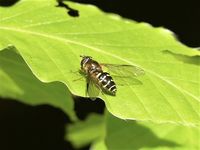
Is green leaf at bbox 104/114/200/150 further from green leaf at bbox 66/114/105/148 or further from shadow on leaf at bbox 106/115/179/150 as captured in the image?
green leaf at bbox 66/114/105/148

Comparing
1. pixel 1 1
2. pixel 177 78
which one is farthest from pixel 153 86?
pixel 1 1

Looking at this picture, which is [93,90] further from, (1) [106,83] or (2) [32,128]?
(2) [32,128]

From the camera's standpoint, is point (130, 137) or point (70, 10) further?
point (130, 137)

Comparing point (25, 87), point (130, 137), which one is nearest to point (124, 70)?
point (130, 137)

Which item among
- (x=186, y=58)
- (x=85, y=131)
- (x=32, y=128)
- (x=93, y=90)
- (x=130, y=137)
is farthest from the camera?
(x=32, y=128)

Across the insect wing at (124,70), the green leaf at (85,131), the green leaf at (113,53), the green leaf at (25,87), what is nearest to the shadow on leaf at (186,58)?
the green leaf at (113,53)

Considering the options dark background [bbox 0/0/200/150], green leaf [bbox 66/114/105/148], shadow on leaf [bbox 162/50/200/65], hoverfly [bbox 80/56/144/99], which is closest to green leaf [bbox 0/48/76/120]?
hoverfly [bbox 80/56/144/99]

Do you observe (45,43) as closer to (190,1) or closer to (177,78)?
(177,78)
